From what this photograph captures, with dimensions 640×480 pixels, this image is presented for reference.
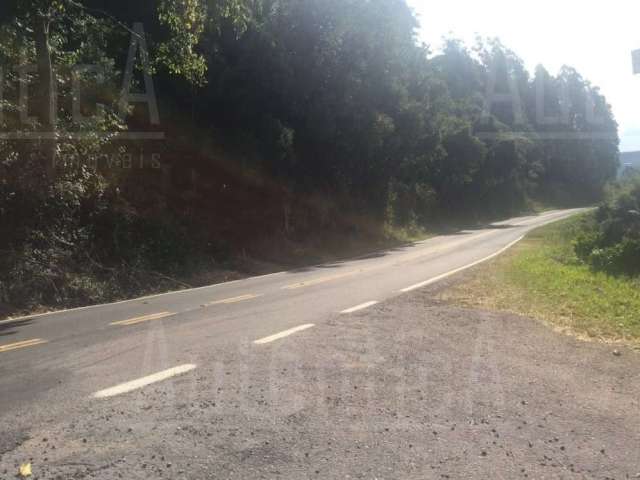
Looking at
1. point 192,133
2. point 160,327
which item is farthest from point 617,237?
point 160,327

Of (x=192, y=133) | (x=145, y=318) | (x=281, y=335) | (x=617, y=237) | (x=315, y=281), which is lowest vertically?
(x=315, y=281)

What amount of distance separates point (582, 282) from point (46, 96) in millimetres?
12755

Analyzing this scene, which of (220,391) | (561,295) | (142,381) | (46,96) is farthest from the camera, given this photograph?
(46,96)

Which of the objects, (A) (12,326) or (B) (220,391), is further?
(A) (12,326)

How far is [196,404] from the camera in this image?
537 centimetres

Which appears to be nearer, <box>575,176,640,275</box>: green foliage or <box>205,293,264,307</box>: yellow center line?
<box>205,293,264,307</box>: yellow center line

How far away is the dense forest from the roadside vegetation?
8.15 m

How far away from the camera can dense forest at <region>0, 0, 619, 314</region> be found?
14.3 m

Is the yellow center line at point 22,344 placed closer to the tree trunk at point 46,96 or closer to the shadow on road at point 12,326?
the shadow on road at point 12,326

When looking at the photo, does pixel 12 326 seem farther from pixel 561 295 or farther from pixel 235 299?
pixel 561 295

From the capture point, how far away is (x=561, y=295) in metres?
11.6

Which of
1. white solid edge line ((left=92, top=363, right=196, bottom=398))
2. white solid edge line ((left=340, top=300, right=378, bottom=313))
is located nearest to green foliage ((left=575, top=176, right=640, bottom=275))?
white solid edge line ((left=340, top=300, right=378, bottom=313))

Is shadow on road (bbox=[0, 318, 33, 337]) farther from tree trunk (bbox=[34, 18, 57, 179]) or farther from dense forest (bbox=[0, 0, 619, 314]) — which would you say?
tree trunk (bbox=[34, 18, 57, 179])

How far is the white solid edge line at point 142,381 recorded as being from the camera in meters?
5.76
